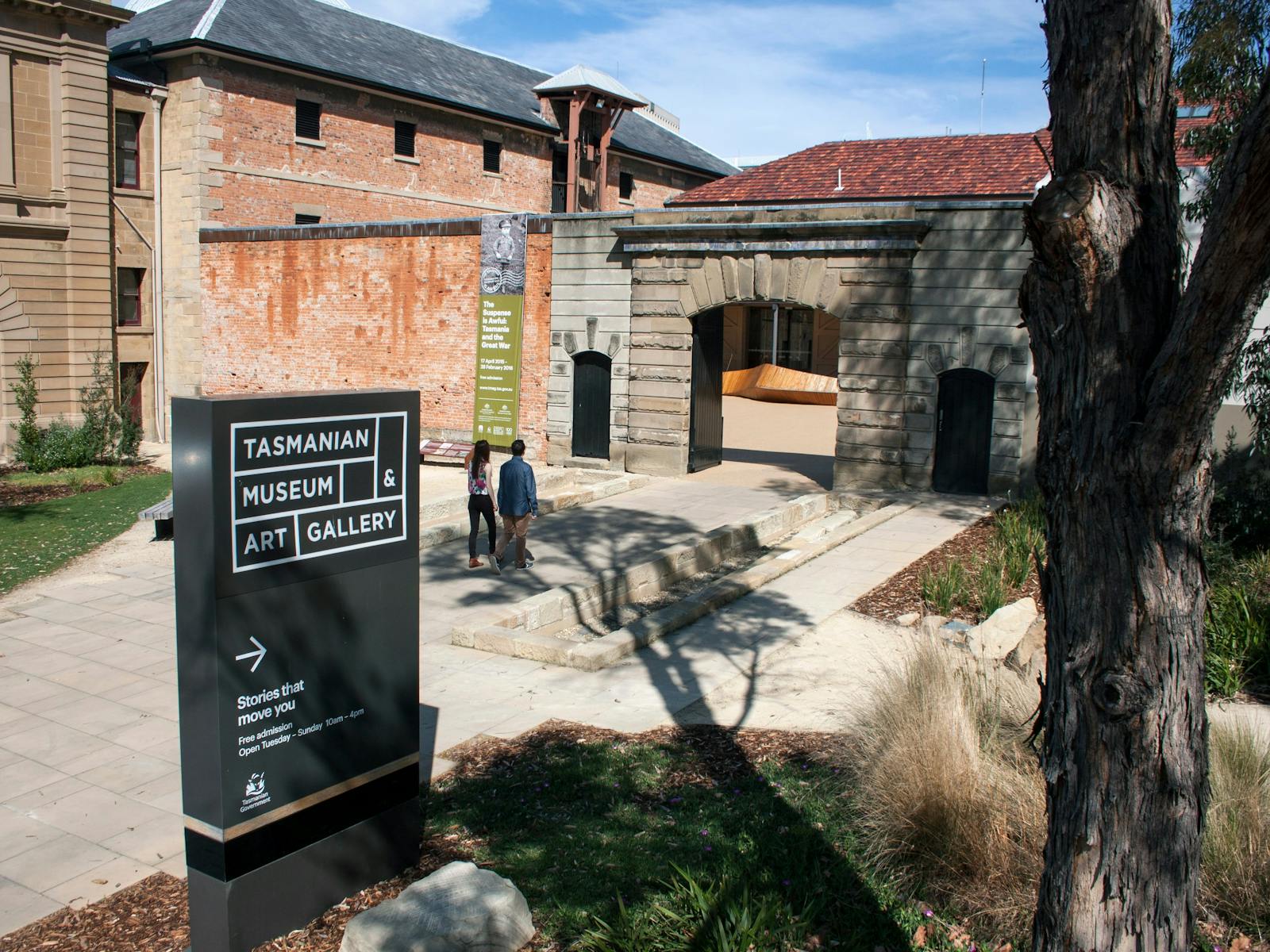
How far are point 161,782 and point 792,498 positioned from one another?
13192 millimetres

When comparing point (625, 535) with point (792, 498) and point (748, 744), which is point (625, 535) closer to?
point (792, 498)

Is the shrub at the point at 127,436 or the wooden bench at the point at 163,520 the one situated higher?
the wooden bench at the point at 163,520

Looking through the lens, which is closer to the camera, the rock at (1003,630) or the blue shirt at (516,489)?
the rock at (1003,630)

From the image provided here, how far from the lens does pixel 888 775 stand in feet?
18.0

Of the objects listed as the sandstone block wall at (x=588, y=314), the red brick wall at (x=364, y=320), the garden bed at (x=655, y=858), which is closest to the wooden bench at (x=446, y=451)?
the red brick wall at (x=364, y=320)

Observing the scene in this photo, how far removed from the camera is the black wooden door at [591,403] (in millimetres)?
21766

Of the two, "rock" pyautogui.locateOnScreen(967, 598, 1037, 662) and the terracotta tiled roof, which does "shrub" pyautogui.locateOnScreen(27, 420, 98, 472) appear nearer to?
the terracotta tiled roof

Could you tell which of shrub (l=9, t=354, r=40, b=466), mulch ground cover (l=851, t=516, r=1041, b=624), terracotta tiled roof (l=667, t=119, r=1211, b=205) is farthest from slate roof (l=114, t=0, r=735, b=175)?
mulch ground cover (l=851, t=516, r=1041, b=624)

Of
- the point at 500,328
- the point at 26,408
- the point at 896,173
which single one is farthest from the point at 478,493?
the point at 896,173

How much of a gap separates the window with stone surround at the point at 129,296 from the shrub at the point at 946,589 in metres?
23.4

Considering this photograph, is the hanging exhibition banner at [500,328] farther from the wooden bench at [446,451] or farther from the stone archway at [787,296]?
the stone archway at [787,296]

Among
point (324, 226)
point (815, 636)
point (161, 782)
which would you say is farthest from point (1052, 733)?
point (324, 226)

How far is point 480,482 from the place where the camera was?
13.0m

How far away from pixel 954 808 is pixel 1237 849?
1198 mm
